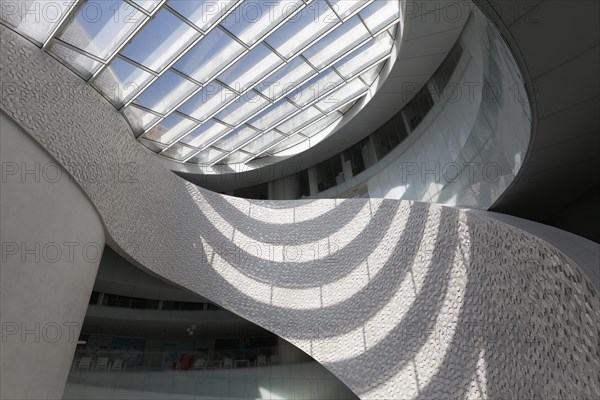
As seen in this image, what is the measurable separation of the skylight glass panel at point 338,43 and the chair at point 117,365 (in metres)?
13.9

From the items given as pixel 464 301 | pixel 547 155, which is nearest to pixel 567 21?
pixel 547 155

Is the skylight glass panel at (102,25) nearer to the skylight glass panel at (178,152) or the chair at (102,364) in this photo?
the skylight glass panel at (178,152)

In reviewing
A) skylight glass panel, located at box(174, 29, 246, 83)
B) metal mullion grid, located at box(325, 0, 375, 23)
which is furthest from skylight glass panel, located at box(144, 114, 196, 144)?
metal mullion grid, located at box(325, 0, 375, 23)

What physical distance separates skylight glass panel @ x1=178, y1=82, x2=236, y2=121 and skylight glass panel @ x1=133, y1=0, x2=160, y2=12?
14.0ft

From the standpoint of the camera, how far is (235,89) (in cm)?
1591

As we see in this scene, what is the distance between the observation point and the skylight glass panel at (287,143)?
72.9 feet

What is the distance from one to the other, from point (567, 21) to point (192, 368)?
15607 mm

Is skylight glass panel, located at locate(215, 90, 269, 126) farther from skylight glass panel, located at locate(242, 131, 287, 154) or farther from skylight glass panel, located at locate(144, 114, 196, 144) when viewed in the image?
skylight glass panel, located at locate(242, 131, 287, 154)

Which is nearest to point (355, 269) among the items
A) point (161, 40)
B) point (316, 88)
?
point (316, 88)

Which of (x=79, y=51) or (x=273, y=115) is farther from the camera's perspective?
(x=273, y=115)

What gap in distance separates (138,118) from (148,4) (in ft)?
21.0

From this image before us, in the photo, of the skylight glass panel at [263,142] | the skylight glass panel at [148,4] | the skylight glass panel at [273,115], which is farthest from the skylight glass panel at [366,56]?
the skylight glass panel at [148,4]

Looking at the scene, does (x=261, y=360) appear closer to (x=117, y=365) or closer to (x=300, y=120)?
(x=117, y=365)

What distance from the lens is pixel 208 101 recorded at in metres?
16.3
